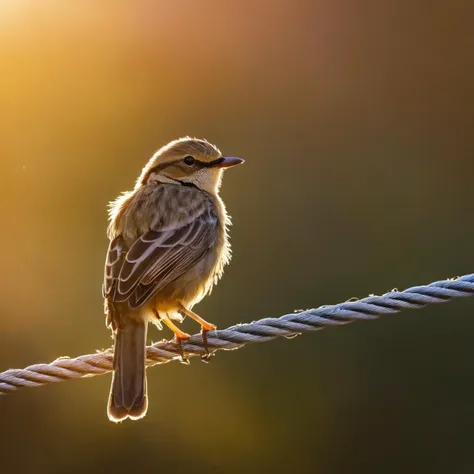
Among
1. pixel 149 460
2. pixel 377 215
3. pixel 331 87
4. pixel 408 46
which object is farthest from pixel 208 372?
pixel 408 46

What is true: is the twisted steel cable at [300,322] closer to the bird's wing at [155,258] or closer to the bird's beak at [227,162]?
the bird's wing at [155,258]

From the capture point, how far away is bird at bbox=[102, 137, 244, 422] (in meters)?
7.02

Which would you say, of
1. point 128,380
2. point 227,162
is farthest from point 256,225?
point 128,380

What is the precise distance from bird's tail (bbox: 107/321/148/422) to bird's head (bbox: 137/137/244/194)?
211 cm

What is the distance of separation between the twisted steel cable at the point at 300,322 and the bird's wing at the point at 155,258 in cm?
73

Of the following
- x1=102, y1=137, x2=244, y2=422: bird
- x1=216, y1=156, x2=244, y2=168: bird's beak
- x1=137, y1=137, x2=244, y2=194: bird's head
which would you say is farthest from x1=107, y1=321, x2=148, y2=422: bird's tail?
x1=216, y1=156, x2=244, y2=168: bird's beak

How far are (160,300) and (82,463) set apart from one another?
8.65 meters

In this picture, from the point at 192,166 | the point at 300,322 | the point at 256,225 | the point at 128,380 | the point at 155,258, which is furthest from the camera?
the point at 256,225

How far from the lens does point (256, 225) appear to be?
16906 millimetres

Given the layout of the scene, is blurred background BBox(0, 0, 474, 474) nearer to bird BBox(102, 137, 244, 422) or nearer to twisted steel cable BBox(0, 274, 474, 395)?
bird BBox(102, 137, 244, 422)

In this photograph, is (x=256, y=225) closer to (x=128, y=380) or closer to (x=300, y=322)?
(x=128, y=380)

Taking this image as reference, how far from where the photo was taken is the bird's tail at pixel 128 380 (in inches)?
273

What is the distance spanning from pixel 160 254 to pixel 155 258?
8cm

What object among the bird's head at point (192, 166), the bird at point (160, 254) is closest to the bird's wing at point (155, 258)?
the bird at point (160, 254)
